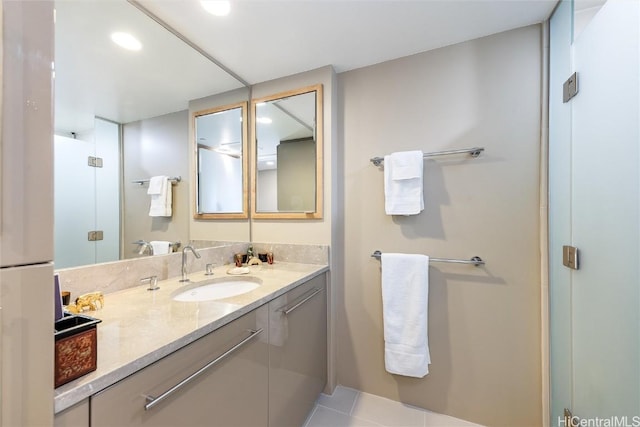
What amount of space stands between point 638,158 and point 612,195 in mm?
163

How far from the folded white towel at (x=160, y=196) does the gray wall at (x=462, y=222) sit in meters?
1.13

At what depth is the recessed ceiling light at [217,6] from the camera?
1201 millimetres

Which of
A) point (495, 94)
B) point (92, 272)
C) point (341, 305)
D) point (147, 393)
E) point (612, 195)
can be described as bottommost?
point (341, 305)

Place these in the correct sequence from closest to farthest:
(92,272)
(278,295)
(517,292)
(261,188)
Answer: (92,272) → (278,295) → (517,292) → (261,188)

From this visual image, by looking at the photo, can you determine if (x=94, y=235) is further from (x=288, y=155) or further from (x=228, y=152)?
(x=288, y=155)

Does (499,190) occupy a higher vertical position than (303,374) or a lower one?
higher

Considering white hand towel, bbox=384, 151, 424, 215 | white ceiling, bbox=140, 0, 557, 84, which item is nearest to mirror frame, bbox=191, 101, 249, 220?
white ceiling, bbox=140, 0, 557, 84

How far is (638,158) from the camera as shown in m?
0.81

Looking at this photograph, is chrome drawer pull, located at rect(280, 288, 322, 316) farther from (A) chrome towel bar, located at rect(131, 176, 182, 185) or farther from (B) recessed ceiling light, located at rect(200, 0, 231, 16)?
(B) recessed ceiling light, located at rect(200, 0, 231, 16)

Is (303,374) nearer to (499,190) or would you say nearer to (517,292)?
(517,292)

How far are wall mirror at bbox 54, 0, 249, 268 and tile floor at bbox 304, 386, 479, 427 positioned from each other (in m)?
1.40

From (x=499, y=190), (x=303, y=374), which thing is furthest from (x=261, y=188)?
(x=499, y=190)

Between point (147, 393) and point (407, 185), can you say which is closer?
point (147, 393)

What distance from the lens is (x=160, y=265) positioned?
4.44 feet
